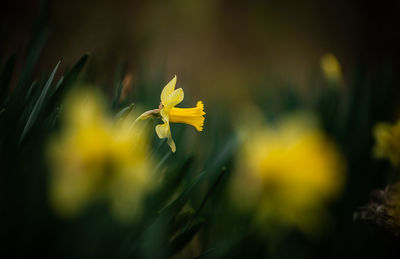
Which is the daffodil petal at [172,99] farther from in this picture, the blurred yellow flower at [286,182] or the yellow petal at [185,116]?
the blurred yellow flower at [286,182]

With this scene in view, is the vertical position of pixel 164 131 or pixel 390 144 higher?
pixel 164 131

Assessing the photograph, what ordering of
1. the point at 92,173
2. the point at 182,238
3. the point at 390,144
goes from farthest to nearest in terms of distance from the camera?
the point at 390,144
the point at 182,238
the point at 92,173

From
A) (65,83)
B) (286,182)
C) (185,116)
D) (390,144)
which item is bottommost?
(390,144)

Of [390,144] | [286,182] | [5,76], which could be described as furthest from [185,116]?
[390,144]

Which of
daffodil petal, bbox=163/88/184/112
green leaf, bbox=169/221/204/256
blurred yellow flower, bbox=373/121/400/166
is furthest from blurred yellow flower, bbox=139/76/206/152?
blurred yellow flower, bbox=373/121/400/166

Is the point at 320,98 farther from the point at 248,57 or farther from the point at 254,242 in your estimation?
the point at 248,57

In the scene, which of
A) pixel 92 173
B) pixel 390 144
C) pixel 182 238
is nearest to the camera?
pixel 92 173

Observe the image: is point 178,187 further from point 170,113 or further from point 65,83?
point 65,83

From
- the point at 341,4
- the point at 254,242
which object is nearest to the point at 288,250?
the point at 254,242

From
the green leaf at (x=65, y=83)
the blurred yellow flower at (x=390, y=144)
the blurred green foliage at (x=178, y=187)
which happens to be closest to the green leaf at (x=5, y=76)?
the blurred green foliage at (x=178, y=187)
